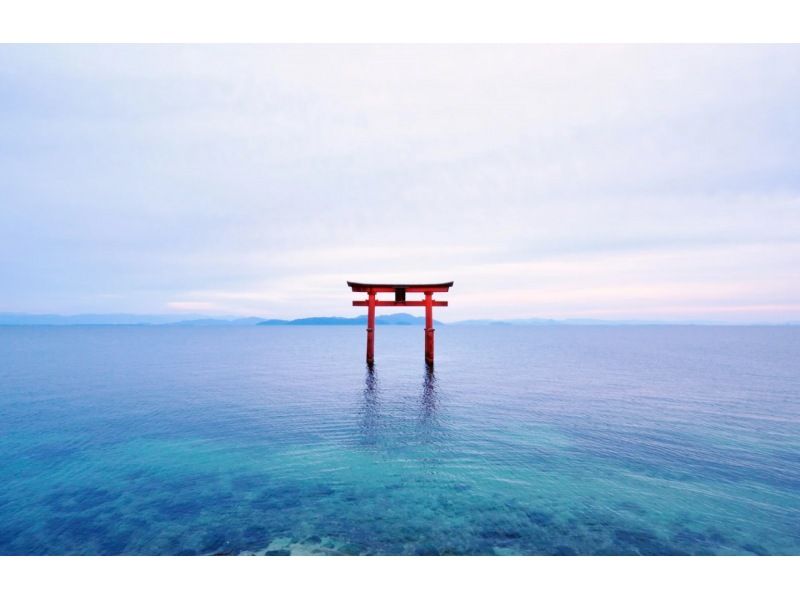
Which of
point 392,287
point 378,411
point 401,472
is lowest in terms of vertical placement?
point 378,411

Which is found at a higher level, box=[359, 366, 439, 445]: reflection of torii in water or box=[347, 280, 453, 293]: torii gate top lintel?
box=[347, 280, 453, 293]: torii gate top lintel

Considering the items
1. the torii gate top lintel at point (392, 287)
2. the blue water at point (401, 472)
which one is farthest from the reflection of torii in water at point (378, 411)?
the torii gate top lintel at point (392, 287)

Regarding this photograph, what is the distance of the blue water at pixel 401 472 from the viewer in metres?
7.03

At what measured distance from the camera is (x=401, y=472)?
1013 centimetres

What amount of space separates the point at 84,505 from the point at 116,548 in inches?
105

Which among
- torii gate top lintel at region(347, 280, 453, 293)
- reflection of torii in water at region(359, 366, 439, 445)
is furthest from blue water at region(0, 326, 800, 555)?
torii gate top lintel at region(347, 280, 453, 293)

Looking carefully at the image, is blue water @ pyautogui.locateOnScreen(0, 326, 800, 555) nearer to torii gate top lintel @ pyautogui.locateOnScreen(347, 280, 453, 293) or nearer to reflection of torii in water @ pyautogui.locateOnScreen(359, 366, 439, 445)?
reflection of torii in water @ pyautogui.locateOnScreen(359, 366, 439, 445)

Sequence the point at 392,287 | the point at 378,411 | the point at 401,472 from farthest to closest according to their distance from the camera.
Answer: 1. the point at 392,287
2. the point at 378,411
3. the point at 401,472

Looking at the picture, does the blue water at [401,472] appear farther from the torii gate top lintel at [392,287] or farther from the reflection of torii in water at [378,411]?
the torii gate top lintel at [392,287]

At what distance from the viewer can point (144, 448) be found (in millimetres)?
12383

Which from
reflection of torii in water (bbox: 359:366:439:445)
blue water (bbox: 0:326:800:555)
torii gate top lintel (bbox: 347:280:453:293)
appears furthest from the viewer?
torii gate top lintel (bbox: 347:280:453:293)

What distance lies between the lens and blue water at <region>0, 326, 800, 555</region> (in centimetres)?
703

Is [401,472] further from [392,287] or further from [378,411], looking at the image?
[392,287]

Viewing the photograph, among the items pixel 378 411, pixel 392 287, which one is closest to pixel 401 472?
pixel 378 411
